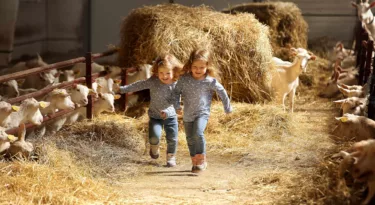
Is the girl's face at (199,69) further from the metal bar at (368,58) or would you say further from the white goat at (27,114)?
the metal bar at (368,58)

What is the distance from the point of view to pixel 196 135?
7574 mm

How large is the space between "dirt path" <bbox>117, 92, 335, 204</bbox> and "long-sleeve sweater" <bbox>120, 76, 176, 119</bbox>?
0.68m

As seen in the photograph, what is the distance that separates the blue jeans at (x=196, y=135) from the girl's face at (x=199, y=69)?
1.60 ft

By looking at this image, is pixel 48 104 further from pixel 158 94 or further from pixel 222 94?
pixel 222 94

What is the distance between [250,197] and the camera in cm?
681

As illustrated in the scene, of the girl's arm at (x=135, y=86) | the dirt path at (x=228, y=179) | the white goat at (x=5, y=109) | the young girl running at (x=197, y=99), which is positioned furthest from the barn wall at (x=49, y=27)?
the young girl running at (x=197, y=99)

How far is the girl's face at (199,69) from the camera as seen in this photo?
24.6 feet

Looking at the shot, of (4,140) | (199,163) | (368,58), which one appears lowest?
(199,163)

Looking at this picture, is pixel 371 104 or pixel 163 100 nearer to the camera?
pixel 163 100

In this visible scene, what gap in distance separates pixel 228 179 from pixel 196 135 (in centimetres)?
63

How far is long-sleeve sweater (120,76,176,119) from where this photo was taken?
7781 millimetres

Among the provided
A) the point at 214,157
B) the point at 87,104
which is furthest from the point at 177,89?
the point at 87,104

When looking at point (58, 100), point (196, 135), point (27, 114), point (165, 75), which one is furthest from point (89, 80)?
point (196, 135)

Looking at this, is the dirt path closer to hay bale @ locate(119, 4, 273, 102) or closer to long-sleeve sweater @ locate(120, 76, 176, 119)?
long-sleeve sweater @ locate(120, 76, 176, 119)
